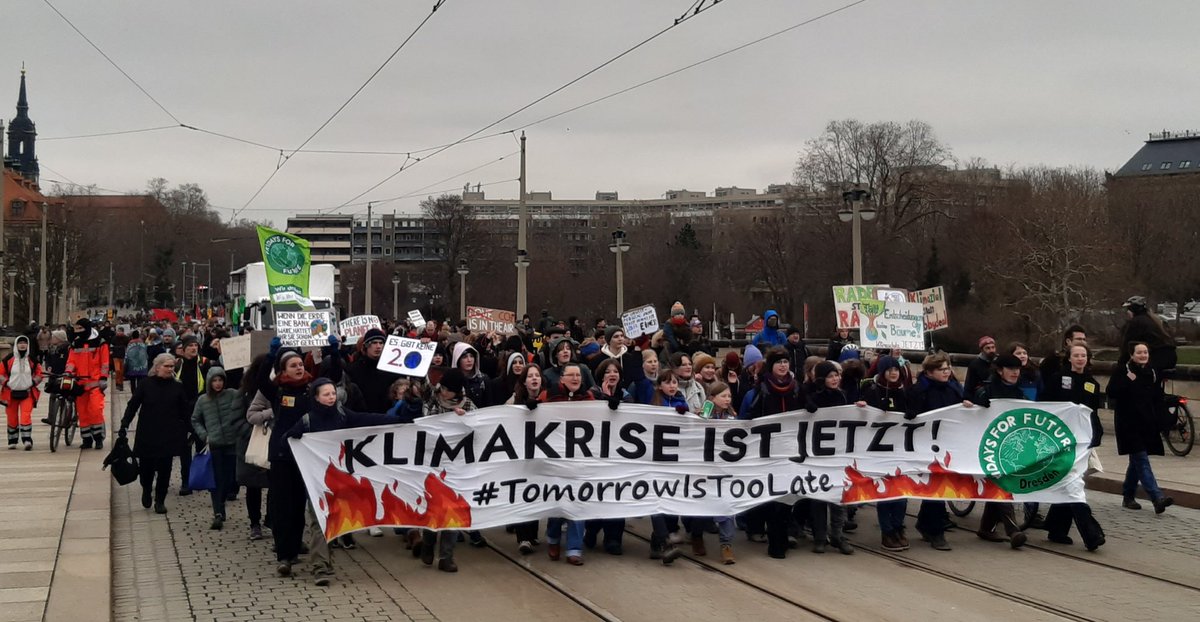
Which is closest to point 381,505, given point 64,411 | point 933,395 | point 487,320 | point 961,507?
point 933,395

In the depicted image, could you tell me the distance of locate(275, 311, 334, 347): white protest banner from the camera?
44.2ft

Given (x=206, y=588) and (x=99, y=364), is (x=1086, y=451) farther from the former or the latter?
(x=99, y=364)

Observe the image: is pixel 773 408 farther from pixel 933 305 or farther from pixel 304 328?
pixel 933 305

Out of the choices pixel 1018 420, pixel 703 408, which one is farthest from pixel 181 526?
pixel 1018 420

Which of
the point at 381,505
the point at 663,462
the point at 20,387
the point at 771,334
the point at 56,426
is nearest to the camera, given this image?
the point at 381,505

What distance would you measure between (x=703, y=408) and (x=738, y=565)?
5.68 feet

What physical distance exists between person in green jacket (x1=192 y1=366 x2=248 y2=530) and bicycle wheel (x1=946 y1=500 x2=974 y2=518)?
7.36m

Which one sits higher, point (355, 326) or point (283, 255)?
point (283, 255)

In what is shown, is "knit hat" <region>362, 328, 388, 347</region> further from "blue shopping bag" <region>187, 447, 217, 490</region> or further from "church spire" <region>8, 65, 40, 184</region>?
"church spire" <region>8, 65, 40, 184</region>

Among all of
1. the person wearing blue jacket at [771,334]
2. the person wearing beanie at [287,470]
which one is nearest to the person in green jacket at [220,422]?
the person wearing beanie at [287,470]

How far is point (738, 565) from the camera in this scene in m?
9.91

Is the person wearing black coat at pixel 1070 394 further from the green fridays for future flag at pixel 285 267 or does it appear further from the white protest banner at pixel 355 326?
the green fridays for future flag at pixel 285 267

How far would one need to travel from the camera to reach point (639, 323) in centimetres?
1778

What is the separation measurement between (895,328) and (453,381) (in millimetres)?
A: 5670
